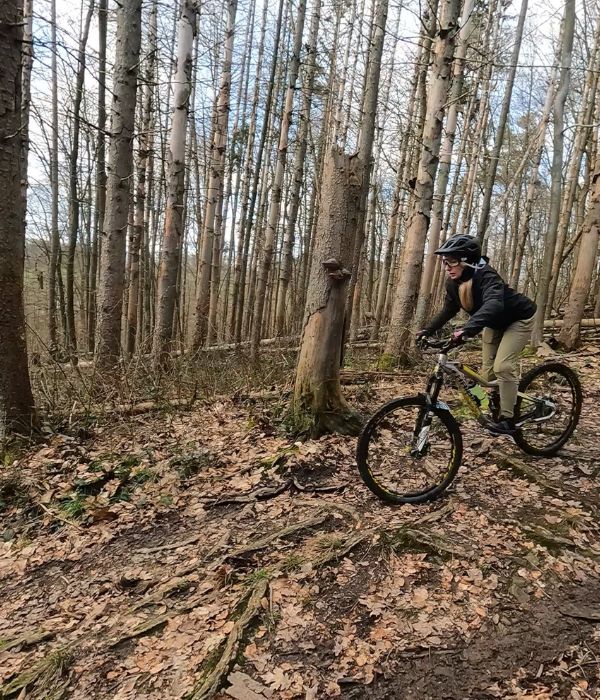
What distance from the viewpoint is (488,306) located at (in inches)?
148

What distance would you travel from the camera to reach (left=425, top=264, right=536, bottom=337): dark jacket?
3740 millimetres

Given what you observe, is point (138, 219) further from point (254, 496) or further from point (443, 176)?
point (254, 496)

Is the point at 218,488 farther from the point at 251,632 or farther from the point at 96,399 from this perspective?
the point at 96,399

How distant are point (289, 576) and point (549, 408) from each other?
3.03 m

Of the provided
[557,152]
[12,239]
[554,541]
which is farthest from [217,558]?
[557,152]

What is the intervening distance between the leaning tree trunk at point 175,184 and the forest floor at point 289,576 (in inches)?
143

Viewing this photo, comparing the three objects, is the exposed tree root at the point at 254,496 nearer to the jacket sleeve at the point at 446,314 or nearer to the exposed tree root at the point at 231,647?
the exposed tree root at the point at 231,647

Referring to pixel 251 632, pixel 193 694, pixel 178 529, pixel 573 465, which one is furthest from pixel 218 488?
pixel 573 465

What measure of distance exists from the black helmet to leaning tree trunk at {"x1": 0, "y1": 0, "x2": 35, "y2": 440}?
426 centimetres

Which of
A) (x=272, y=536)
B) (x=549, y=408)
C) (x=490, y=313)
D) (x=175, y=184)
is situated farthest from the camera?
(x=175, y=184)

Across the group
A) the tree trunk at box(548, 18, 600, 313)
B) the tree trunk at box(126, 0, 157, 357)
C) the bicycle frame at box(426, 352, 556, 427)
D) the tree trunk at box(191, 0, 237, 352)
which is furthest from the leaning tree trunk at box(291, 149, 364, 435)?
the tree trunk at box(548, 18, 600, 313)

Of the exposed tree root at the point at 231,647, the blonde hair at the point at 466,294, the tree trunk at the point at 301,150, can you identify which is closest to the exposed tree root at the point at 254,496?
the exposed tree root at the point at 231,647

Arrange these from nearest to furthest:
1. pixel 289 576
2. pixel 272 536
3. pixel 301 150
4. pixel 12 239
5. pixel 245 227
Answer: pixel 289 576 → pixel 272 536 → pixel 12 239 → pixel 301 150 → pixel 245 227

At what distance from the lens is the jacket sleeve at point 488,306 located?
373 cm
